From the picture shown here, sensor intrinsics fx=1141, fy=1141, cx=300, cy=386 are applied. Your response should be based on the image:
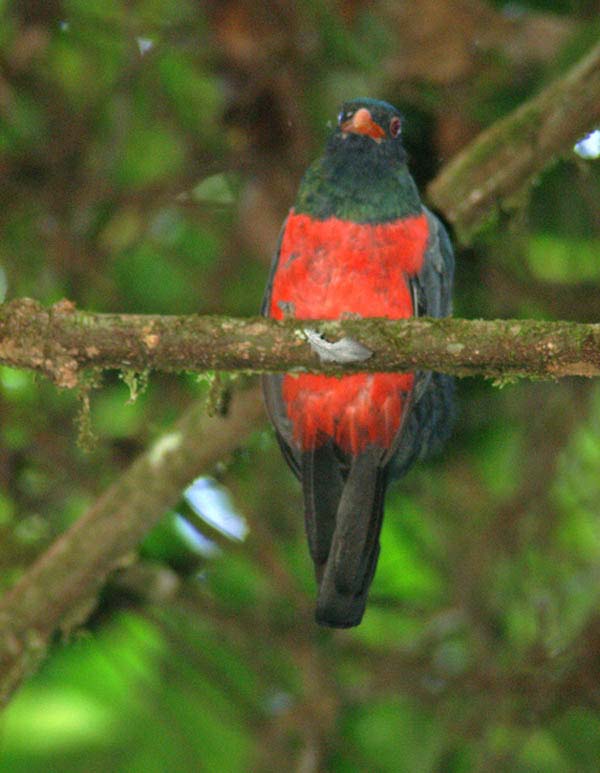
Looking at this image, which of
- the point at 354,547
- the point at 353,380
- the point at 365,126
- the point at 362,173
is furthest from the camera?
the point at 365,126

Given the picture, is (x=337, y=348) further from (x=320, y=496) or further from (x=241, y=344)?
(x=320, y=496)

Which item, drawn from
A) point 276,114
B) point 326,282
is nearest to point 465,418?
point 276,114

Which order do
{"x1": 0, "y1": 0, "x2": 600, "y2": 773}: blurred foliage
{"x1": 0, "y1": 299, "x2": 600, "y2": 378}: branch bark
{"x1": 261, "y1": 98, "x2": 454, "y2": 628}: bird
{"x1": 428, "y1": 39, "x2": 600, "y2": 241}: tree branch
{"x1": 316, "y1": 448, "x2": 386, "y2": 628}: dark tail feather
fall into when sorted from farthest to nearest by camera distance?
{"x1": 0, "y1": 0, "x2": 600, "y2": 773}: blurred foliage
{"x1": 428, "y1": 39, "x2": 600, "y2": 241}: tree branch
{"x1": 261, "y1": 98, "x2": 454, "y2": 628}: bird
{"x1": 316, "y1": 448, "x2": 386, "y2": 628}: dark tail feather
{"x1": 0, "y1": 299, "x2": 600, "y2": 378}: branch bark

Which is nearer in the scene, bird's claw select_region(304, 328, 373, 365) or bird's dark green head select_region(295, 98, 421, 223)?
bird's claw select_region(304, 328, 373, 365)

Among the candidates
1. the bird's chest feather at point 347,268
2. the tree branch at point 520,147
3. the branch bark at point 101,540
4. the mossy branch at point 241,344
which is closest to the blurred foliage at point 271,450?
the tree branch at point 520,147

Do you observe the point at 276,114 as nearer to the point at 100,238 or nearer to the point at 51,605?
the point at 100,238

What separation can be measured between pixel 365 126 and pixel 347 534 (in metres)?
1.61

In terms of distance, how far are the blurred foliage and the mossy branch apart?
6.57 ft

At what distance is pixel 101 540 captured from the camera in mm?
4043

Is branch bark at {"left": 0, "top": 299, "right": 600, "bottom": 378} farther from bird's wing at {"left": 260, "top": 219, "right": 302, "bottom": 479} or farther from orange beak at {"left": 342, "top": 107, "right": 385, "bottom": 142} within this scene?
orange beak at {"left": 342, "top": 107, "right": 385, "bottom": 142}

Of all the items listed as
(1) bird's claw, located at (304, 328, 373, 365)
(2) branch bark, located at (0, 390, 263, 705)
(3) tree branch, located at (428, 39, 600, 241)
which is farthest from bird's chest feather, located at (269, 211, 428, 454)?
(1) bird's claw, located at (304, 328, 373, 365)

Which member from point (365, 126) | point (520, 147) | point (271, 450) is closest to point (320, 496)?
point (365, 126)

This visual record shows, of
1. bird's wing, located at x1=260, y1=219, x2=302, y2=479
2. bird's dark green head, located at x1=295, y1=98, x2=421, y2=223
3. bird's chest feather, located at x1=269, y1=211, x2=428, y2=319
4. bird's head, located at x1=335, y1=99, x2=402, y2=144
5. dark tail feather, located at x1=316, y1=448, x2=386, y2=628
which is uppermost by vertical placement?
bird's head, located at x1=335, y1=99, x2=402, y2=144

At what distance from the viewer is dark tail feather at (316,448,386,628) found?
3.63 meters
